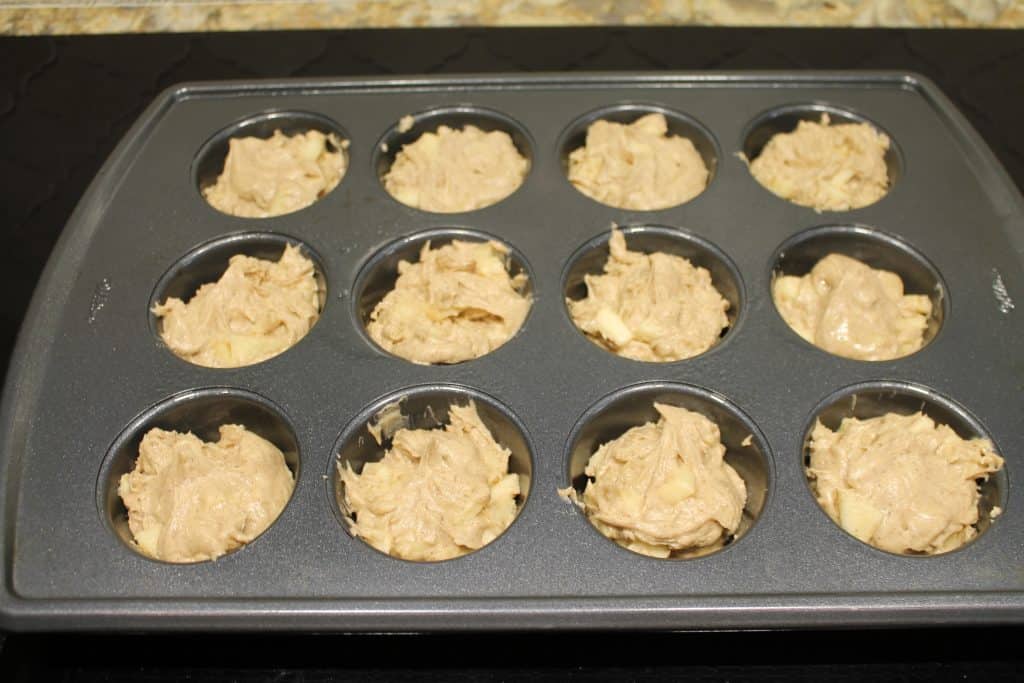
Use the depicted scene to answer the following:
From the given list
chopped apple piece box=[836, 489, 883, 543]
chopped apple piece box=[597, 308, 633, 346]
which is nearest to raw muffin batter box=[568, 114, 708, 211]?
chopped apple piece box=[597, 308, 633, 346]

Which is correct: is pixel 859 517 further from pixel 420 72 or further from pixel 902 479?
pixel 420 72

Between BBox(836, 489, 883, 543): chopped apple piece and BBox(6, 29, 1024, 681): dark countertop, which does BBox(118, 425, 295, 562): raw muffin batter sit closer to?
BBox(6, 29, 1024, 681): dark countertop

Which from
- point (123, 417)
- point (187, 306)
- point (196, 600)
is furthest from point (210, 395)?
point (196, 600)

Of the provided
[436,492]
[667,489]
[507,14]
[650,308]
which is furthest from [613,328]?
[507,14]

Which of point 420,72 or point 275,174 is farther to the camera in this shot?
point 420,72

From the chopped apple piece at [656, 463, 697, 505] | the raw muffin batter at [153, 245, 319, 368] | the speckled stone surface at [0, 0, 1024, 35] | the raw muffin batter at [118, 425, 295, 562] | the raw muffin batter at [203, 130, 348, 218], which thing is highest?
the speckled stone surface at [0, 0, 1024, 35]

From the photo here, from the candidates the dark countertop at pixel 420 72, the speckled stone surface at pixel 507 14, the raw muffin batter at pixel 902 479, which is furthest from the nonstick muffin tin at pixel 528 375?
the speckled stone surface at pixel 507 14

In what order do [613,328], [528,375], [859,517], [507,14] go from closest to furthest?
[859,517] → [528,375] → [613,328] → [507,14]
